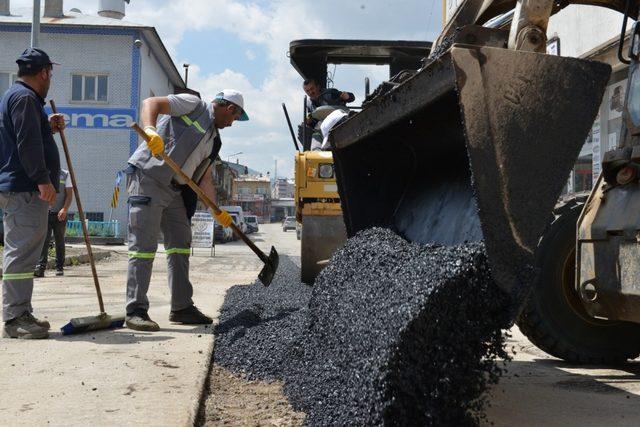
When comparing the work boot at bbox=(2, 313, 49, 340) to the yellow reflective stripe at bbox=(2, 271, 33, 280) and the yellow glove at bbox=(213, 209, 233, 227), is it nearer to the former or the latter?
the yellow reflective stripe at bbox=(2, 271, 33, 280)

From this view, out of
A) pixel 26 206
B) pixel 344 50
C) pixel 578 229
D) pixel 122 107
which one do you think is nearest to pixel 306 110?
pixel 344 50

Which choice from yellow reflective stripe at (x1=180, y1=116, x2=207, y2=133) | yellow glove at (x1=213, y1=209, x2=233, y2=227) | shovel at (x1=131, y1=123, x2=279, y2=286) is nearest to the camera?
shovel at (x1=131, y1=123, x2=279, y2=286)

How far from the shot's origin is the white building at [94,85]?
2480 centimetres

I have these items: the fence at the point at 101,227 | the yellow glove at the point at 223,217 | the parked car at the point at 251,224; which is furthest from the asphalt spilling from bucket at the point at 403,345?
the parked car at the point at 251,224

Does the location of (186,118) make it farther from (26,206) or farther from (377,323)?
(377,323)

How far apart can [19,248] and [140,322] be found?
34.0 inches

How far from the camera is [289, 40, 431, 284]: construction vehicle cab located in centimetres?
710

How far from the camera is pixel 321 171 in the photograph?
23.5ft

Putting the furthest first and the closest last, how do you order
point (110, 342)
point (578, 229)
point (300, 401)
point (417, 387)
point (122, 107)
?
1. point (122, 107)
2. point (110, 342)
3. point (578, 229)
4. point (300, 401)
5. point (417, 387)

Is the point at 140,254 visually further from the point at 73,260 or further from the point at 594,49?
the point at 594,49

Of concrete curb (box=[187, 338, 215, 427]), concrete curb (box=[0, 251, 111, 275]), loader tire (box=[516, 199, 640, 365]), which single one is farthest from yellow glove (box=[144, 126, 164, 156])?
concrete curb (box=[0, 251, 111, 275])

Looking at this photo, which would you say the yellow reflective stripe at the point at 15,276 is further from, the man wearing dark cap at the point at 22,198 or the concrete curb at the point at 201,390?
the concrete curb at the point at 201,390

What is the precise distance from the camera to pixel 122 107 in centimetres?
2508

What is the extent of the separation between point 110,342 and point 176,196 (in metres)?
1.29
